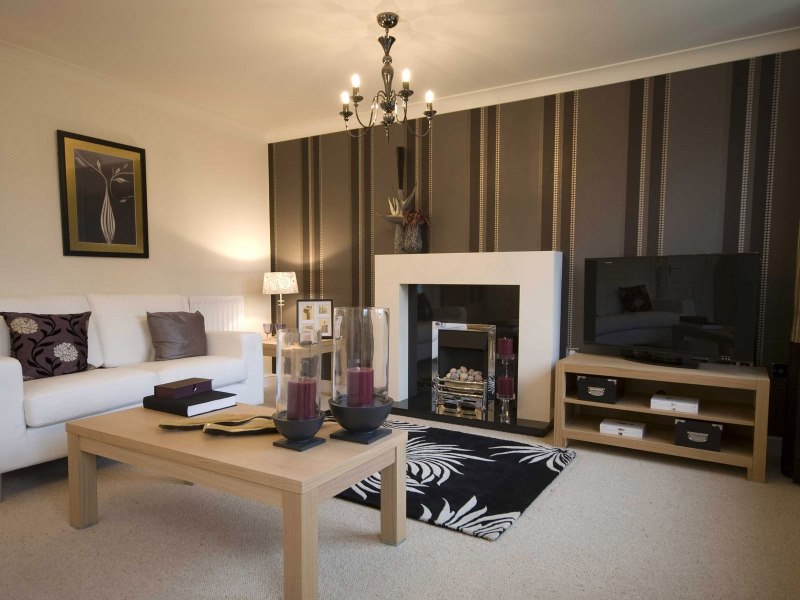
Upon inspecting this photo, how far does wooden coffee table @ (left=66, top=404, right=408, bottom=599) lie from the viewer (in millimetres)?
1479

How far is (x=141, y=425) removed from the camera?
2.03 meters

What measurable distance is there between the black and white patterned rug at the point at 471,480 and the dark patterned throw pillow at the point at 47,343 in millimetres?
1783

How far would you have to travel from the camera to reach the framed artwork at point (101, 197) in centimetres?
356

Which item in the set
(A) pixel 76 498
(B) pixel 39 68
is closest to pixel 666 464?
(A) pixel 76 498

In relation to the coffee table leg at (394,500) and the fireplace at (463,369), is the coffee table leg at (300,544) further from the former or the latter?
the fireplace at (463,369)

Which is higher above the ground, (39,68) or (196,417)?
(39,68)

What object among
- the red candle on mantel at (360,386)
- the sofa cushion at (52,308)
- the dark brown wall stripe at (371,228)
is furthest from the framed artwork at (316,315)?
the red candle on mantel at (360,386)

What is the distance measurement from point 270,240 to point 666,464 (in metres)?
3.88

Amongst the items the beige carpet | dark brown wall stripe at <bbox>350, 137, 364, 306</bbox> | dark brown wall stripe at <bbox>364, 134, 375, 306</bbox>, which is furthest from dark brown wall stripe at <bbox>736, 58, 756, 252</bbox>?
dark brown wall stripe at <bbox>350, 137, 364, 306</bbox>

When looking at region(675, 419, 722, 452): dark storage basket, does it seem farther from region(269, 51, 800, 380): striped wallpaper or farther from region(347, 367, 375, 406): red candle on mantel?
region(347, 367, 375, 406): red candle on mantel

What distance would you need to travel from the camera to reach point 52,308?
3227 millimetres

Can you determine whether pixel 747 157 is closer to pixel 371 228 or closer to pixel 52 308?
pixel 371 228

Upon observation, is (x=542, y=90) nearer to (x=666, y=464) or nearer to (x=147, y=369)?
(x=666, y=464)

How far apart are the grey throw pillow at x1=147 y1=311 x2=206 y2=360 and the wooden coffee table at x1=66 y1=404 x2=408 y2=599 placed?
4.28 feet
